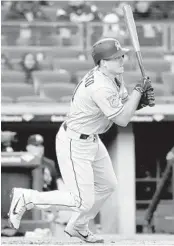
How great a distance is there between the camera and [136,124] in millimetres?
9875

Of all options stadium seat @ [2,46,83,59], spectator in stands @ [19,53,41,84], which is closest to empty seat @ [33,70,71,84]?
spectator in stands @ [19,53,41,84]

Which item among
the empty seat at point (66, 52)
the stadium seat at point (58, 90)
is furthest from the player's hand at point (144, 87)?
the empty seat at point (66, 52)

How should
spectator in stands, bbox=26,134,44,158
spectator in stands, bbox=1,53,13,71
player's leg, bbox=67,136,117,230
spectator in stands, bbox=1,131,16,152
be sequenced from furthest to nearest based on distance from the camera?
spectator in stands, bbox=1,53,13,71 < spectator in stands, bbox=1,131,16,152 < spectator in stands, bbox=26,134,44,158 < player's leg, bbox=67,136,117,230

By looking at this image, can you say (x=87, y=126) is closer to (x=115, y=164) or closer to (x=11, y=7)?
(x=115, y=164)

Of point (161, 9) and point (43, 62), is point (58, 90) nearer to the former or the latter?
point (43, 62)

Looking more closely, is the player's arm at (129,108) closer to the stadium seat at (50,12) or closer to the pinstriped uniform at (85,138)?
the pinstriped uniform at (85,138)

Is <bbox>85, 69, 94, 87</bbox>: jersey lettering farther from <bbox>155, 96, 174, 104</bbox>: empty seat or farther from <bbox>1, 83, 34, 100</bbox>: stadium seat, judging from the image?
<bbox>1, 83, 34, 100</bbox>: stadium seat

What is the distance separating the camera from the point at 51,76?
1008 cm

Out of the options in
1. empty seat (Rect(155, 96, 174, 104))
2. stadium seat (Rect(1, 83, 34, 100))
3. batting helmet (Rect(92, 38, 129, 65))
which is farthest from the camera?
stadium seat (Rect(1, 83, 34, 100))

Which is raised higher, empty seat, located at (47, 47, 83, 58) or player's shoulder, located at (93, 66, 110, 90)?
empty seat, located at (47, 47, 83, 58)

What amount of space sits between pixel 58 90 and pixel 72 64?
0.59 m

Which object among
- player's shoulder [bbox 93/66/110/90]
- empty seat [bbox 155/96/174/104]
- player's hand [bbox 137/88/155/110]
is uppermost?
empty seat [bbox 155/96/174/104]

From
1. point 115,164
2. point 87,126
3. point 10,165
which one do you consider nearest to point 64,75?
point 115,164

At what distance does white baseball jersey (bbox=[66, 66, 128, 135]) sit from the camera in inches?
202
